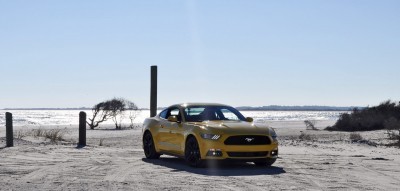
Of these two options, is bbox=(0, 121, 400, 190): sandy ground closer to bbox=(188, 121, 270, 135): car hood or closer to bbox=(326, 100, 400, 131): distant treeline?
bbox=(188, 121, 270, 135): car hood

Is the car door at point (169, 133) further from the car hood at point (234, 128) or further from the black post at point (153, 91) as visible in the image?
the black post at point (153, 91)

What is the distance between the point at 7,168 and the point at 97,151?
548cm

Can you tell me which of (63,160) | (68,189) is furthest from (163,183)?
(63,160)

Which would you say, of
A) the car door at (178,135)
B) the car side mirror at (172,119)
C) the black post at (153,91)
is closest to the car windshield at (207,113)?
the car door at (178,135)

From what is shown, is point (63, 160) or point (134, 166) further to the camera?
point (63, 160)

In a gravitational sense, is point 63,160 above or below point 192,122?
below

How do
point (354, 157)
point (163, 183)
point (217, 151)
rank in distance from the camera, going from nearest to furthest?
1. point (163, 183)
2. point (217, 151)
3. point (354, 157)

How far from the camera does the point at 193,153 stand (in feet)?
45.9

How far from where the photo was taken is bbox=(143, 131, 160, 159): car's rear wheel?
53.3 ft

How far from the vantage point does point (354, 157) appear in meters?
16.7

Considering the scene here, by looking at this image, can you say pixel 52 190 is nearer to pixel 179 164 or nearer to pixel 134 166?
pixel 134 166

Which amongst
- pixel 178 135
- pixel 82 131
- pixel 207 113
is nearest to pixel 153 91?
pixel 82 131

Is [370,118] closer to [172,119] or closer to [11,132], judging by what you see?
[11,132]

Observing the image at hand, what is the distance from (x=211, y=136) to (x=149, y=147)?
3458 mm
